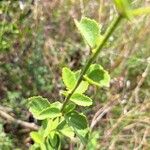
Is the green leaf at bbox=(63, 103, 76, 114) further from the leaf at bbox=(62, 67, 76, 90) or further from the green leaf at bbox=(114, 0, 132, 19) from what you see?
the green leaf at bbox=(114, 0, 132, 19)

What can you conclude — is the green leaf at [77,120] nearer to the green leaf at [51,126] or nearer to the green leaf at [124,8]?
the green leaf at [51,126]

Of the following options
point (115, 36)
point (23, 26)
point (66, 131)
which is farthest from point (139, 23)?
point (66, 131)

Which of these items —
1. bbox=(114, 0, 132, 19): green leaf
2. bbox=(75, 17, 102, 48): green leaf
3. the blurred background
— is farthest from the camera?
the blurred background

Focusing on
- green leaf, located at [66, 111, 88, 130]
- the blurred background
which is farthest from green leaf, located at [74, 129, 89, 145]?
the blurred background

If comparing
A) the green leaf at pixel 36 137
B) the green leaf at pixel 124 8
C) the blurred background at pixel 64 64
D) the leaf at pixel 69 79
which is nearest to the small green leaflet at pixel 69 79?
the leaf at pixel 69 79

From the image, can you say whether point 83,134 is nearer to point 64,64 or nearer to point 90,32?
point 90,32

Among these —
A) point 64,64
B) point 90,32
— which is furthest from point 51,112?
point 64,64

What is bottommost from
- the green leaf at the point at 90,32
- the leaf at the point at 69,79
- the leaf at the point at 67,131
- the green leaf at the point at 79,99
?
the leaf at the point at 67,131
